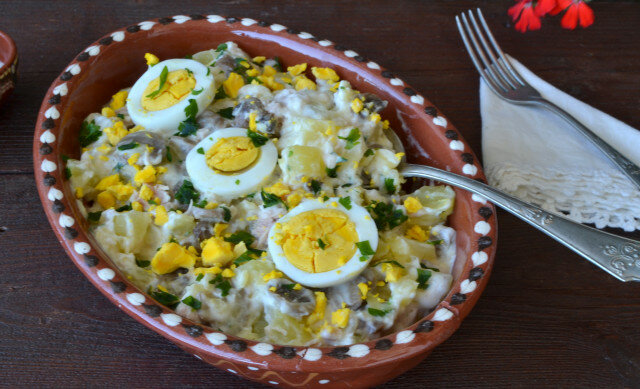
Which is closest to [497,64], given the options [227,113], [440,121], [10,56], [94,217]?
[440,121]

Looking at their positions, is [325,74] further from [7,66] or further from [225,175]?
[7,66]

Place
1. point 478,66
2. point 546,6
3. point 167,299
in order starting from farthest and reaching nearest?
point 478,66 → point 546,6 → point 167,299

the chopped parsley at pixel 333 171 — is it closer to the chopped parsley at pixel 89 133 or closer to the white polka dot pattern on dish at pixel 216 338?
the white polka dot pattern on dish at pixel 216 338

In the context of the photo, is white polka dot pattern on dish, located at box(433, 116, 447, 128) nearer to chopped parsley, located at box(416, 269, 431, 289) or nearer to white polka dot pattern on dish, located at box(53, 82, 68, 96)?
chopped parsley, located at box(416, 269, 431, 289)

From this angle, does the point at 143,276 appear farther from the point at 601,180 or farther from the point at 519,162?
the point at 601,180

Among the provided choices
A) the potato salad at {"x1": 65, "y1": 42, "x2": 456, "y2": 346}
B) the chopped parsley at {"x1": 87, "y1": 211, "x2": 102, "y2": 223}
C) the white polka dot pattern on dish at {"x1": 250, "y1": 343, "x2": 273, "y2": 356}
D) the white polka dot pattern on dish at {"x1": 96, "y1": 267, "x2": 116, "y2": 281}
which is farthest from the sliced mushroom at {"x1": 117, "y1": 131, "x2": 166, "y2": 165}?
the white polka dot pattern on dish at {"x1": 250, "y1": 343, "x2": 273, "y2": 356}

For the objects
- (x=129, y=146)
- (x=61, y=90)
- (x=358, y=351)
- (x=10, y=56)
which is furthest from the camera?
(x=10, y=56)
